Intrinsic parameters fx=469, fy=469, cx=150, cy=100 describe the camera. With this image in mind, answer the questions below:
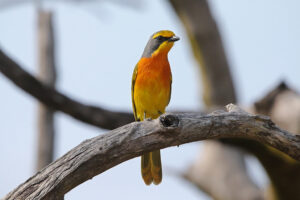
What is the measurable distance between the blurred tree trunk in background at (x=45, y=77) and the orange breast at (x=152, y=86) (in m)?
2.79

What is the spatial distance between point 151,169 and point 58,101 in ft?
7.27

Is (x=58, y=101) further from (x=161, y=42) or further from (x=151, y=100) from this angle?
(x=161, y=42)

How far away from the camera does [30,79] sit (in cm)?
754

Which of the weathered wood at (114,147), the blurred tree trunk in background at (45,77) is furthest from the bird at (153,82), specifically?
the blurred tree trunk in background at (45,77)

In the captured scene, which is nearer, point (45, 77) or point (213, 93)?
point (45, 77)

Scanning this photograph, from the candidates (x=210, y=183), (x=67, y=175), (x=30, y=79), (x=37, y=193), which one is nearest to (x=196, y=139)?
(x=67, y=175)

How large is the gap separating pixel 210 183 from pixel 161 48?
288 inches

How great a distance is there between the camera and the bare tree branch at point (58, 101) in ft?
23.5

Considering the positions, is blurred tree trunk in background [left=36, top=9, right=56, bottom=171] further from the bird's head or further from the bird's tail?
the bird's tail

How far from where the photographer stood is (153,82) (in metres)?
→ 7.11

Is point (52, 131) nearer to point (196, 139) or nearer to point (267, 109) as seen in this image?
point (267, 109)

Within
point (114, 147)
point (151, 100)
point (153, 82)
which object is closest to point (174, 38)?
point (153, 82)

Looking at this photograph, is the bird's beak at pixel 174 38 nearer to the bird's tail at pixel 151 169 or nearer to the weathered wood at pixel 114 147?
the bird's tail at pixel 151 169

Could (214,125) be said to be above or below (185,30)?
below
